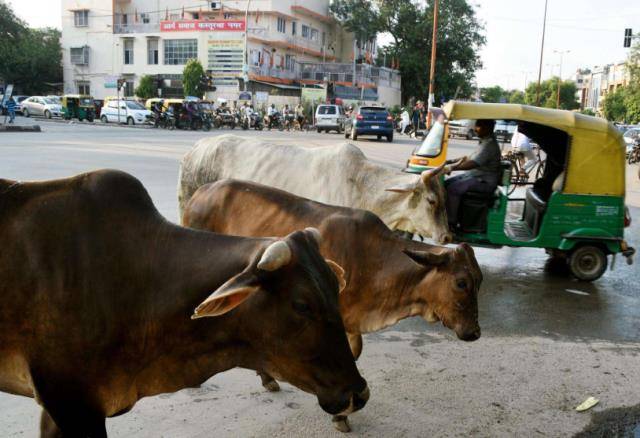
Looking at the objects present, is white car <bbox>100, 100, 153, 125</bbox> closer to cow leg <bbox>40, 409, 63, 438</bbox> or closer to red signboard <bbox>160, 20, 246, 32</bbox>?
red signboard <bbox>160, 20, 246, 32</bbox>

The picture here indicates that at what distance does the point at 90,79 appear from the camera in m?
58.6

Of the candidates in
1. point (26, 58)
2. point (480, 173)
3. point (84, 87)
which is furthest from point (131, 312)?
point (26, 58)

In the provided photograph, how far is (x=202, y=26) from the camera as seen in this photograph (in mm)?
53375

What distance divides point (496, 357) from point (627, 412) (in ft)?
3.99

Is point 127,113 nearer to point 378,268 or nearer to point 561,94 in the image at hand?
point 378,268

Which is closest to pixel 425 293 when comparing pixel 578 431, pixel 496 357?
pixel 578 431

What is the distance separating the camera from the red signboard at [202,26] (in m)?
52.3

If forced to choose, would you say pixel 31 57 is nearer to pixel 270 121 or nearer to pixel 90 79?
pixel 90 79

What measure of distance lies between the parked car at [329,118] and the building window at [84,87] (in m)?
29.7

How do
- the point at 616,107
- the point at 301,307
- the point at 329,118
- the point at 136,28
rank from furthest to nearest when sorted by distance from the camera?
1. the point at 616,107
2. the point at 136,28
3. the point at 329,118
4. the point at 301,307

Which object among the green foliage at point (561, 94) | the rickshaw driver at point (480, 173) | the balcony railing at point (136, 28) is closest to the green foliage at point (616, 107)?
the green foliage at point (561, 94)

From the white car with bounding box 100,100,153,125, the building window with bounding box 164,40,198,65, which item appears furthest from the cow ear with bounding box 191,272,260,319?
the building window with bounding box 164,40,198,65

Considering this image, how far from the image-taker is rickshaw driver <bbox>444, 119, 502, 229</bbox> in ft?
27.1

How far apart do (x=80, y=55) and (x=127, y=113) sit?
25509mm
